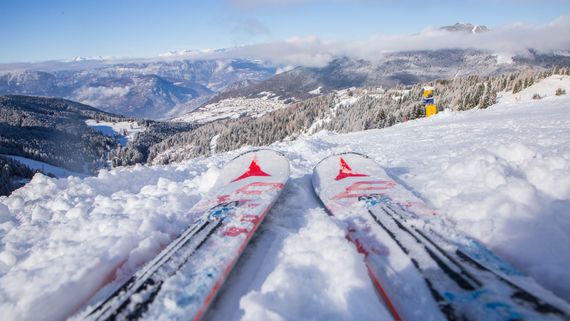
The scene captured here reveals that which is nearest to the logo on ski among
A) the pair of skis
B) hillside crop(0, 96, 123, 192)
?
the pair of skis

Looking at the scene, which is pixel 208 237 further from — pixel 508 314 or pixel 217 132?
pixel 217 132

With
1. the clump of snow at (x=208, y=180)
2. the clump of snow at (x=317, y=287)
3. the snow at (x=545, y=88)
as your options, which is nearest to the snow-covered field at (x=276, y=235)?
the clump of snow at (x=317, y=287)

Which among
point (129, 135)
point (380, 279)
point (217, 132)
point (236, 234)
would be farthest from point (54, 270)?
point (129, 135)

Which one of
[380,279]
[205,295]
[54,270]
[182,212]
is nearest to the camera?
[205,295]

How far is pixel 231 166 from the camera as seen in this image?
7.83 m

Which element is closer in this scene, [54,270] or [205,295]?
[205,295]

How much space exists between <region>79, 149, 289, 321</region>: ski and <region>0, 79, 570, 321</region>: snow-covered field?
241mm

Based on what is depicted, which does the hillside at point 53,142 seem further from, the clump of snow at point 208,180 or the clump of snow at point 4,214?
the clump of snow at point 208,180

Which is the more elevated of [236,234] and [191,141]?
[236,234]

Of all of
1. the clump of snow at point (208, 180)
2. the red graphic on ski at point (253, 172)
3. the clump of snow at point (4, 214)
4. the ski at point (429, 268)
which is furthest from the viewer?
the clump of snow at point (208, 180)

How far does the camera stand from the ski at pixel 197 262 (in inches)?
107

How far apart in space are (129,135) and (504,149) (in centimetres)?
20736

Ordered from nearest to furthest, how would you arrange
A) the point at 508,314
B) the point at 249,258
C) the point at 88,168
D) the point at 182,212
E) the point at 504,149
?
the point at 508,314 < the point at 249,258 < the point at 182,212 < the point at 504,149 < the point at 88,168

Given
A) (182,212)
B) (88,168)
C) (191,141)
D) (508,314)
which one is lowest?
(88,168)
